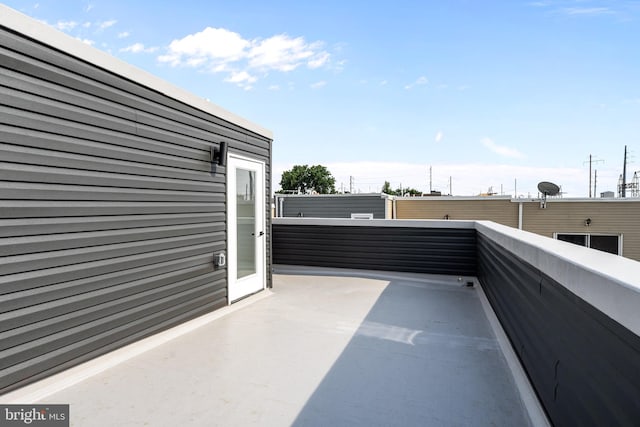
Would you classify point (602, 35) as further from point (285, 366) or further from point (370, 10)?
point (285, 366)

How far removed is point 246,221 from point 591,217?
1169 centimetres

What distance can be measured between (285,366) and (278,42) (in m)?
8.37

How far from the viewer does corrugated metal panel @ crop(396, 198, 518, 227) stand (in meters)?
11.7

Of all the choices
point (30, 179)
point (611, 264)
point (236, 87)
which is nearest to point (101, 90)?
point (30, 179)

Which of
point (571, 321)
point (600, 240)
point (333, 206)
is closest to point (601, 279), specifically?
point (571, 321)

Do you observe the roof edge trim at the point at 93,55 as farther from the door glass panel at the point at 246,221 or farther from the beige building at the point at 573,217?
the beige building at the point at 573,217

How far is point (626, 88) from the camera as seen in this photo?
9.97 m

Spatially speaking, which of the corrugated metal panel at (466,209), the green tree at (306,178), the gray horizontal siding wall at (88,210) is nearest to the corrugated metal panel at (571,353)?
the gray horizontal siding wall at (88,210)

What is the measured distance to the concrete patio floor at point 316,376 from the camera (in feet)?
6.22

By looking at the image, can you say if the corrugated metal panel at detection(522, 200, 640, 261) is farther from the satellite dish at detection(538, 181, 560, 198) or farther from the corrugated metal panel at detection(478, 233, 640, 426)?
the corrugated metal panel at detection(478, 233, 640, 426)

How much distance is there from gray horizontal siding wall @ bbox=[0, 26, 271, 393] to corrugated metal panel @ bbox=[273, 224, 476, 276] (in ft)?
9.43

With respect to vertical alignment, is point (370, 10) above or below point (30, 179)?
above

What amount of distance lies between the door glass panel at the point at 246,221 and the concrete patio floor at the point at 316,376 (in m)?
0.65

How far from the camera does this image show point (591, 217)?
11.2 meters
